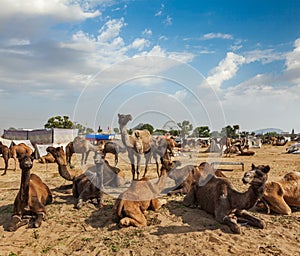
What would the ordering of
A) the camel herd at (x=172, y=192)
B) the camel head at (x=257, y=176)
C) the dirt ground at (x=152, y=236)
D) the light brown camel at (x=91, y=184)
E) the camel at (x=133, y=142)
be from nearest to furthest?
the dirt ground at (x=152, y=236) → the camel head at (x=257, y=176) → the camel herd at (x=172, y=192) → the light brown camel at (x=91, y=184) → the camel at (x=133, y=142)

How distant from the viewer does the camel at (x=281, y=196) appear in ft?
26.5

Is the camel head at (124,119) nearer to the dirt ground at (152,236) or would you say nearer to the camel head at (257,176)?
the dirt ground at (152,236)

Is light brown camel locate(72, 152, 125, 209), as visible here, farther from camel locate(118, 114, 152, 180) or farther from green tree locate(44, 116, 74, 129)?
green tree locate(44, 116, 74, 129)

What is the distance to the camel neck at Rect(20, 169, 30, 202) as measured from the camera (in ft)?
22.8

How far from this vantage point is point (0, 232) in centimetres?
690

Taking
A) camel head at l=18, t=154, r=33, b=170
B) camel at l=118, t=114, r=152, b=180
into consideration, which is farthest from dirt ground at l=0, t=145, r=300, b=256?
camel at l=118, t=114, r=152, b=180

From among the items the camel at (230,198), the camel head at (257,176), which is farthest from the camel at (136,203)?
the camel head at (257,176)

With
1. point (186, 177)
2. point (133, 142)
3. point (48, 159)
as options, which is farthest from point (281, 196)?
point (48, 159)

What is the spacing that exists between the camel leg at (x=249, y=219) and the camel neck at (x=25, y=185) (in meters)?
5.07

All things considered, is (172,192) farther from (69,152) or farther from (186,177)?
(69,152)

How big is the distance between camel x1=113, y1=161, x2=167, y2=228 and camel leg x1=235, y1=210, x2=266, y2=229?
7.50 feet

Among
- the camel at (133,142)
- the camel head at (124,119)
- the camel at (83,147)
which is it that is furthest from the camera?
the camel at (83,147)

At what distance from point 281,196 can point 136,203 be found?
4003mm

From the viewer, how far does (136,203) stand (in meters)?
7.68
